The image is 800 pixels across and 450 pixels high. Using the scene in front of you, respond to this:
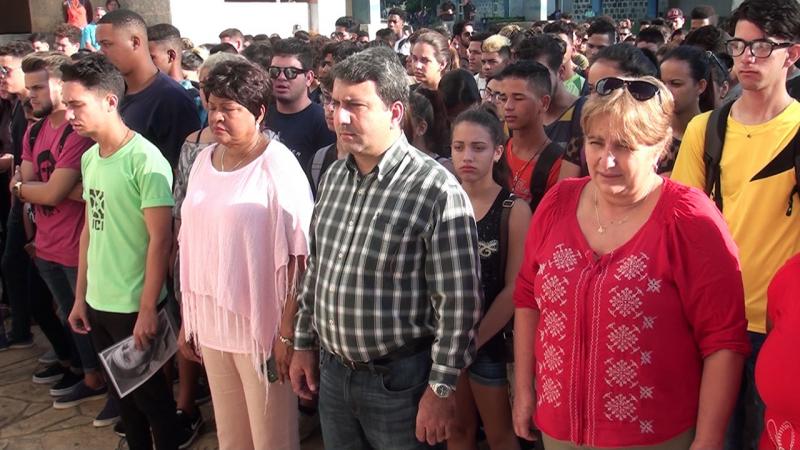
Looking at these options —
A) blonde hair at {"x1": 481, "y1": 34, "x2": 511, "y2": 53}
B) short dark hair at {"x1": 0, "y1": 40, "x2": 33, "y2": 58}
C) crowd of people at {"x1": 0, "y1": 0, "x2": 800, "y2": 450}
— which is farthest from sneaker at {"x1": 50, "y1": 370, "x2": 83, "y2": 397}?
blonde hair at {"x1": 481, "y1": 34, "x2": 511, "y2": 53}

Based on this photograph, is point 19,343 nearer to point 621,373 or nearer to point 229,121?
point 229,121

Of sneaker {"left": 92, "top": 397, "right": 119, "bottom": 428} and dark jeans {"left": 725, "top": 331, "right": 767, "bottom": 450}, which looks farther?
sneaker {"left": 92, "top": 397, "right": 119, "bottom": 428}

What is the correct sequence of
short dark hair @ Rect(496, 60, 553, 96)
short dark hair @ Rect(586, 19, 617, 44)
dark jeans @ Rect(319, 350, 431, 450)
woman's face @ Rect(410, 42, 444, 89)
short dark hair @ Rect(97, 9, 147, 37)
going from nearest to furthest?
dark jeans @ Rect(319, 350, 431, 450)
short dark hair @ Rect(496, 60, 553, 96)
short dark hair @ Rect(97, 9, 147, 37)
woman's face @ Rect(410, 42, 444, 89)
short dark hair @ Rect(586, 19, 617, 44)

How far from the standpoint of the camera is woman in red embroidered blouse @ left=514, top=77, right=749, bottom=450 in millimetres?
1932

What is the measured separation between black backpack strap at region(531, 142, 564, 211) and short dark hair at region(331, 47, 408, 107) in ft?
3.59

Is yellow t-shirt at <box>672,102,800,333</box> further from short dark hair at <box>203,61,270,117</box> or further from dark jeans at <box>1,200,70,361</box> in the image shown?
dark jeans at <box>1,200,70,361</box>

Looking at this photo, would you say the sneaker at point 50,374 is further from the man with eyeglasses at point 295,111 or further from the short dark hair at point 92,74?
the short dark hair at point 92,74

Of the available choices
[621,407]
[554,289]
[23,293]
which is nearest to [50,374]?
[23,293]

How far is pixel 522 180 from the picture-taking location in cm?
341

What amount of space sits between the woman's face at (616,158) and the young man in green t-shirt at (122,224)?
2072 mm

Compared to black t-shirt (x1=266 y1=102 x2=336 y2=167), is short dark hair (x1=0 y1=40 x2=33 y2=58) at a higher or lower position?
higher

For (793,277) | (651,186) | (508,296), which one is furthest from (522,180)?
(793,277)

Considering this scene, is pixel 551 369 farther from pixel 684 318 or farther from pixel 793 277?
pixel 793 277

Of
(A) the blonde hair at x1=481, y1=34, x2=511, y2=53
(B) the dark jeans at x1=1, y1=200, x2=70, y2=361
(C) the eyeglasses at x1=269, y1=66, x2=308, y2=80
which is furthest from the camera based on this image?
(A) the blonde hair at x1=481, y1=34, x2=511, y2=53
